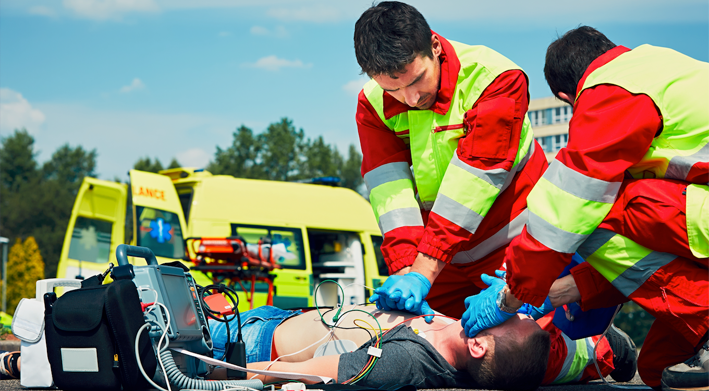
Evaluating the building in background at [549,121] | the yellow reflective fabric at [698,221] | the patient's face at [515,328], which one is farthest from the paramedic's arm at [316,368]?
the building in background at [549,121]

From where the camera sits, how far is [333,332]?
122 inches

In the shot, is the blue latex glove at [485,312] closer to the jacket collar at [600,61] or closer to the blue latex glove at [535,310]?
the blue latex glove at [535,310]

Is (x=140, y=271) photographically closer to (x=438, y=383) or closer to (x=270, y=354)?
(x=270, y=354)

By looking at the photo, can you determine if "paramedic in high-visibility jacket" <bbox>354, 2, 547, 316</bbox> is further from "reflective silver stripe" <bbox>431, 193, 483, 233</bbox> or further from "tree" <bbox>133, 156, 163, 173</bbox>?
"tree" <bbox>133, 156, 163, 173</bbox>

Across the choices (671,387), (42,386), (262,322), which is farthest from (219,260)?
(671,387)

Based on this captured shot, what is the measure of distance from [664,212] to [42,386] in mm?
2514

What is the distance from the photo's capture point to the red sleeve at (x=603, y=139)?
210 cm

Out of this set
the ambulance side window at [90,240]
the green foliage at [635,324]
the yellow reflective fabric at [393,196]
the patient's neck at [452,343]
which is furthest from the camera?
the green foliage at [635,324]

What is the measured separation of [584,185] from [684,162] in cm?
37

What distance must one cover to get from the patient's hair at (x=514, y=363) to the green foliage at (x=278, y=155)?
4199 centimetres

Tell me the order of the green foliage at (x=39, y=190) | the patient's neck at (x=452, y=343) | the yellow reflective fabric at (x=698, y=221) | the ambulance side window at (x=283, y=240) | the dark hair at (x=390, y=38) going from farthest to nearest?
the green foliage at (x=39, y=190), the ambulance side window at (x=283, y=240), the patient's neck at (x=452, y=343), the dark hair at (x=390, y=38), the yellow reflective fabric at (x=698, y=221)

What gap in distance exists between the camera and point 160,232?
7.67 metres

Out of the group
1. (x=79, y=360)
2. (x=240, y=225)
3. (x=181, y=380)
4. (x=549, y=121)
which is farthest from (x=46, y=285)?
(x=549, y=121)

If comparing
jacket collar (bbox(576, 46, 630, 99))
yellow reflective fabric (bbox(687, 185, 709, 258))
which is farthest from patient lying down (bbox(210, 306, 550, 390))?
jacket collar (bbox(576, 46, 630, 99))
